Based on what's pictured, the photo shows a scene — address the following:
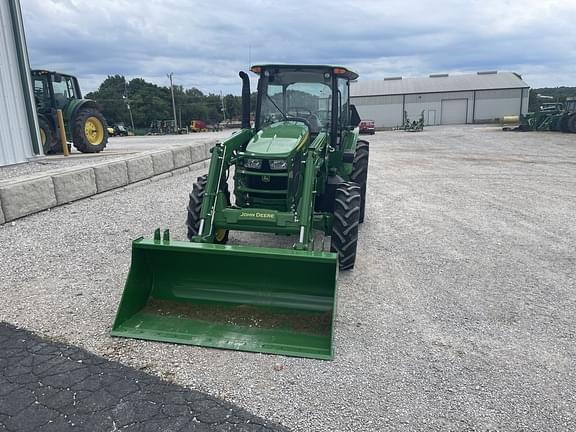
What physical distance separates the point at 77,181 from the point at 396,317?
266 inches

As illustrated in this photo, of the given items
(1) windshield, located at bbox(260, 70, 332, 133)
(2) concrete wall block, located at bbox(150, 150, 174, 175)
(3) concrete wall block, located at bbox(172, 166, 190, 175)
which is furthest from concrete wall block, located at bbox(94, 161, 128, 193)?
(1) windshield, located at bbox(260, 70, 332, 133)

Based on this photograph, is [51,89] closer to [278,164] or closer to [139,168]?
[139,168]

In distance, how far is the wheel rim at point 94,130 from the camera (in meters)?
14.5

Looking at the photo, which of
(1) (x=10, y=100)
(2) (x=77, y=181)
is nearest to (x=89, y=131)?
(1) (x=10, y=100)

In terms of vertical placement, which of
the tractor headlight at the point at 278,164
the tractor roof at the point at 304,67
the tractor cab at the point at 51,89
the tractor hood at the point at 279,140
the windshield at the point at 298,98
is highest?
the tractor cab at the point at 51,89

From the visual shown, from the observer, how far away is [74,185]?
8.48 metres

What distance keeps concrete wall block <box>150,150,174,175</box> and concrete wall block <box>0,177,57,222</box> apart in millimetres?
3683

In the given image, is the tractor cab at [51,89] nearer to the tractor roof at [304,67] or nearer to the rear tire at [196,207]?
the tractor roof at [304,67]

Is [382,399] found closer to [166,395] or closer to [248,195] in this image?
[166,395]

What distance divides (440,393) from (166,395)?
190cm

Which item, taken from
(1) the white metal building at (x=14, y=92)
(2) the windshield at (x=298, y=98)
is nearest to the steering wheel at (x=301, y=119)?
(2) the windshield at (x=298, y=98)

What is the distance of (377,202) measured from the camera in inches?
370

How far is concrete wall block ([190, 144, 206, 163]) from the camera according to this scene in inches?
552

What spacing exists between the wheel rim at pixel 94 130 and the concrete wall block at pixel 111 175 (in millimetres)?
5277
